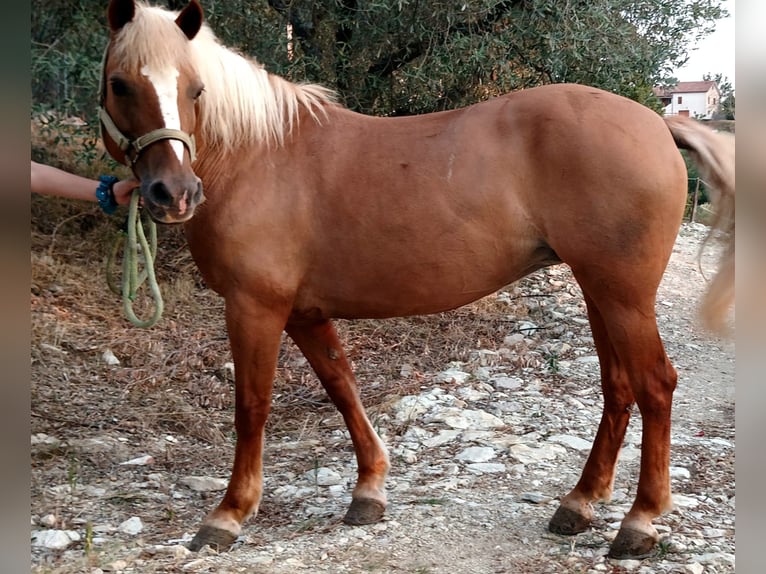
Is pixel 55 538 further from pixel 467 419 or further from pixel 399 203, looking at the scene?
pixel 467 419

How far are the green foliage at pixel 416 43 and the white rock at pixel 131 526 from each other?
8.93ft

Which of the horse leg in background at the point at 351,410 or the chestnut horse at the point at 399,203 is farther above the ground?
the chestnut horse at the point at 399,203

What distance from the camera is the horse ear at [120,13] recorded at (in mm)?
2473

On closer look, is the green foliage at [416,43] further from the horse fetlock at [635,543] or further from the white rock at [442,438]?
the horse fetlock at [635,543]

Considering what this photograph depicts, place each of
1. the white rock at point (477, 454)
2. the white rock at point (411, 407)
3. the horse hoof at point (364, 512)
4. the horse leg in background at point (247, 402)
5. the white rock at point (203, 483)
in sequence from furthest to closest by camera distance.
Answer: the white rock at point (411, 407)
the white rock at point (477, 454)
the white rock at point (203, 483)
the horse hoof at point (364, 512)
the horse leg in background at point (247, 402)

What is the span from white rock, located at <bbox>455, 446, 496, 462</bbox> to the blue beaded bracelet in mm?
2246

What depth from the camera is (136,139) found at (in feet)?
8.02

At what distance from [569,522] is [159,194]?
2149 millimetres

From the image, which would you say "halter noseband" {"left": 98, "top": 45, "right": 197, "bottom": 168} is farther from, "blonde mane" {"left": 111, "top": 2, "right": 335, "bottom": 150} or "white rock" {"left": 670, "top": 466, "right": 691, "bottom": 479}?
"white rock" {"left": 670, "top": 466, "right": 691, "bottom": 479}

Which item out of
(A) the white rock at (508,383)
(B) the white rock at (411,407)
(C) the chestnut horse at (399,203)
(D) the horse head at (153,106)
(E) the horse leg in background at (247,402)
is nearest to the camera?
(D) the horse head at (153,106)

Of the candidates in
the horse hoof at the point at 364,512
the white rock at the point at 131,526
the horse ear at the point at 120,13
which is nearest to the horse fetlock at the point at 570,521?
the horse hoof at the point at 364,512

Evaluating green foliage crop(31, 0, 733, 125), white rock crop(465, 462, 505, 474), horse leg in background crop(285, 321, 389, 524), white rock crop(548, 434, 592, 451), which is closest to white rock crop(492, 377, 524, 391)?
white rock crop(548, 434, 592, 451)
